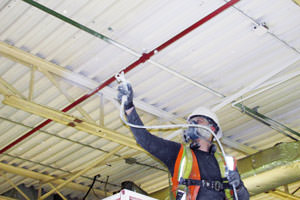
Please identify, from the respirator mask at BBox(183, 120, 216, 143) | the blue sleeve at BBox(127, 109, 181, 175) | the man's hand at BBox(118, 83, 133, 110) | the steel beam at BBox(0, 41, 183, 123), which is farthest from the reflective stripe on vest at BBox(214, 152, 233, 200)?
the steel beam at BBox(0, 41, 183, 123)

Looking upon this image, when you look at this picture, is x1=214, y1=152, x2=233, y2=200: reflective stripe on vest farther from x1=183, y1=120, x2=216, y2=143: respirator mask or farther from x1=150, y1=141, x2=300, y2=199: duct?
x1=150, y1=141, x2=300, y2=199: duct

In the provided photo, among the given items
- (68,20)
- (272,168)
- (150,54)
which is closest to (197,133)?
(150,54)

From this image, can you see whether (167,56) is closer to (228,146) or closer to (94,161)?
(228,146)

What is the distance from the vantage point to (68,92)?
378 inches

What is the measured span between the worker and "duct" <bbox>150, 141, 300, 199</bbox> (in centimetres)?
431

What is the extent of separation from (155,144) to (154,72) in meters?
4.07

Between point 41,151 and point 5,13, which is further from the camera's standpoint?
point 41,151

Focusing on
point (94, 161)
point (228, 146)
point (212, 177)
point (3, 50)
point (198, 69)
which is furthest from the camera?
point (94, 161)

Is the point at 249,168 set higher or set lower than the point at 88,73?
lower

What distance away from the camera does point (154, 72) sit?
356 inches

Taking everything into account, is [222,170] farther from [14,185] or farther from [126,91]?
[14,185]

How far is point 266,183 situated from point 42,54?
5743mm

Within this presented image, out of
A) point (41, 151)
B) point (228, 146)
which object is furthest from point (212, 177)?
point (41, 151)

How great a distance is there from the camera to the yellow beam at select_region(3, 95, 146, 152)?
27.1 feet
